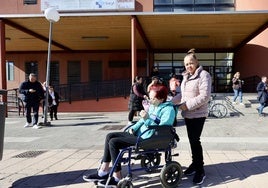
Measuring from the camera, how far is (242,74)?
25156 millimetres

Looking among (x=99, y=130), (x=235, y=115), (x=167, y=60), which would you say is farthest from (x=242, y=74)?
(x=99, y=130)

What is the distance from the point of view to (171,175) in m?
4.46

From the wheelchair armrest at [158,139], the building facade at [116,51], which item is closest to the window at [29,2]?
the building facade at [116,51]

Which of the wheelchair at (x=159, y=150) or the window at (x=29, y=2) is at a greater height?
the window at (x=29, y=2)

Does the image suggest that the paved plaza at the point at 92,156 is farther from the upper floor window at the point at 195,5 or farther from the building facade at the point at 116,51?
the upper floor window at the point at 195,5

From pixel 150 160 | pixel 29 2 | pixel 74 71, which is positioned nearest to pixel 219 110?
pixel 150 160

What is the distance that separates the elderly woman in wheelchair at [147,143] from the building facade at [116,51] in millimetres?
11196

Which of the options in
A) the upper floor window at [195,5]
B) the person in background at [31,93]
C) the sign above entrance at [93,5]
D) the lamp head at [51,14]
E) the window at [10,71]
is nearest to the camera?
the person in background at [31,93]

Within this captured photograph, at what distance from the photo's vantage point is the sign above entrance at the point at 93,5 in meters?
15.9

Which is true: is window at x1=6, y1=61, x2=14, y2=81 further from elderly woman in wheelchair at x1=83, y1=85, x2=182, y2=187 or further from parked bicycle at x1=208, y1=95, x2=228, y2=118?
elderly woman in wheelchair at x1=83, y1=85, x2=182, y2=187

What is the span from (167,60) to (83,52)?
22.9 ft

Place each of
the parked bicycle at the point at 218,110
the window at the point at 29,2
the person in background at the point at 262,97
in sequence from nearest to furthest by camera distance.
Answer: the person in background at the point at 262,97 < the parked bicycle at the point at 218,110 < the window at the point at 29,2

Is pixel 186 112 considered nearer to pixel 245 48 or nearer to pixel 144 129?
pixel 144 129

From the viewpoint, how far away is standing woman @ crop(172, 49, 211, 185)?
4.54m
